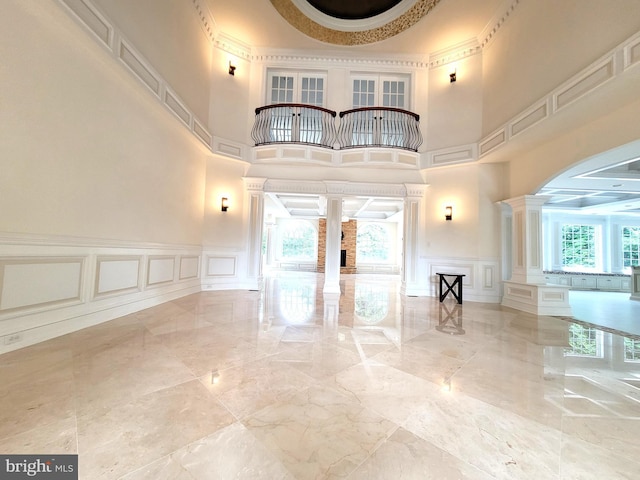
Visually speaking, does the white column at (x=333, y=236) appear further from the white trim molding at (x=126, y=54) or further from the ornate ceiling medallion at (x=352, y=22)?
the ornate ceiling medallion at (x=352, y=22)

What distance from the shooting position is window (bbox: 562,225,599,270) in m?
8.80

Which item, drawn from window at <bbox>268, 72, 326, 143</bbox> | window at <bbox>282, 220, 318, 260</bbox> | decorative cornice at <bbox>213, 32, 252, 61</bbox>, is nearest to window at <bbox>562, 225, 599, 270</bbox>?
window at <bbox>268, 72, 326, 143</bbox>

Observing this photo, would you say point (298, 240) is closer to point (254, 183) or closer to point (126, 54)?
point (254, 183)

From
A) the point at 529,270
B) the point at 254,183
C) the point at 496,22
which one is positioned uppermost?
the point at 496,22

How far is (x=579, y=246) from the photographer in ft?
29.1

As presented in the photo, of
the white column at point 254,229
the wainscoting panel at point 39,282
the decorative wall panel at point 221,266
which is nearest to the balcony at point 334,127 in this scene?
the white column at point 254,229

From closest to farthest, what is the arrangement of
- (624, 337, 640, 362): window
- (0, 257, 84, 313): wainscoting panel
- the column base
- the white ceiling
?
(0, 257, 84, 313): wainscoting panel, (624, 337, 640, 362): window, the white ceiling, the column base

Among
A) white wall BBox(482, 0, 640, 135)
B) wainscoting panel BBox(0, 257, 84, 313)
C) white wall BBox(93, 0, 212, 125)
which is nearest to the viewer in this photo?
wainscoting panel BBox(0, 257, 84, 313)

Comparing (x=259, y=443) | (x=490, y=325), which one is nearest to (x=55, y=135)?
(x=259, y=443)

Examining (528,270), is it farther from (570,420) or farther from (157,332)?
(157,332)

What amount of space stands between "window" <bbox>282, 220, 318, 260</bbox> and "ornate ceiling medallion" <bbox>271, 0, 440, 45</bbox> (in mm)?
8277

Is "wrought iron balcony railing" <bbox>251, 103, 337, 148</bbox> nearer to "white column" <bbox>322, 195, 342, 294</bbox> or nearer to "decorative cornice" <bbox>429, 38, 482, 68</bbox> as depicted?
"white column" <bbox>322, 195, 342, 294</bbox>

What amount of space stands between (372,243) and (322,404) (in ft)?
39.2

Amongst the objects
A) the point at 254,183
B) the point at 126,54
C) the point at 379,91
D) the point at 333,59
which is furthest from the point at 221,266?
the point at 379,91
